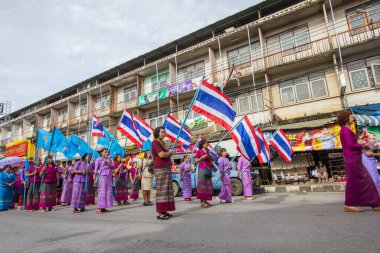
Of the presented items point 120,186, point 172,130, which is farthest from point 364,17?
point 120,186

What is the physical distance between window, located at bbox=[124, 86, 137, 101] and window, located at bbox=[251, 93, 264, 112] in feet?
37.8

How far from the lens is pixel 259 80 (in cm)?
1658

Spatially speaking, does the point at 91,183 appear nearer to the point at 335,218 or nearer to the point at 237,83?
the point at 335,218

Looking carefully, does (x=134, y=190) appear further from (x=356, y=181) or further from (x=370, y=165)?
(x=370, y=165)

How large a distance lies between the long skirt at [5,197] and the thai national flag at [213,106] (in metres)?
7.90

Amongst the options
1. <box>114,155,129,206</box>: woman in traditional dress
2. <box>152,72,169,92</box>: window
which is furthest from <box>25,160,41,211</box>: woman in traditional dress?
<box>152,72,169,92</box>: window

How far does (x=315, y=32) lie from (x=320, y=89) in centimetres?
365

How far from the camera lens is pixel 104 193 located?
21.4 feet

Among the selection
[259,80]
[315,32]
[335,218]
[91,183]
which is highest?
[315,32]

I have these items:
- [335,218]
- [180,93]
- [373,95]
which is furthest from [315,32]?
[335,218]

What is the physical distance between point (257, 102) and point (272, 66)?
255 cm

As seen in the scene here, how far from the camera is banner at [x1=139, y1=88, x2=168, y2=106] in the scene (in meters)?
19.6

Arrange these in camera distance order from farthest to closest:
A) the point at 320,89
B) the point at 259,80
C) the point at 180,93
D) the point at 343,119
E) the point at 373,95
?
1. the point at 180,93
2. the point at 259,80
3. the point at 320,89
4. the point at 373,95
5. the point at 343,119

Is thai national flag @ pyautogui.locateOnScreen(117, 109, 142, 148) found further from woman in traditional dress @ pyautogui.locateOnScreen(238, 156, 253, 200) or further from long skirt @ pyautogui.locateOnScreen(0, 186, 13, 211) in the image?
long skirt @ pyautogui.locateOnScreen(0, 186, 13, 211)
